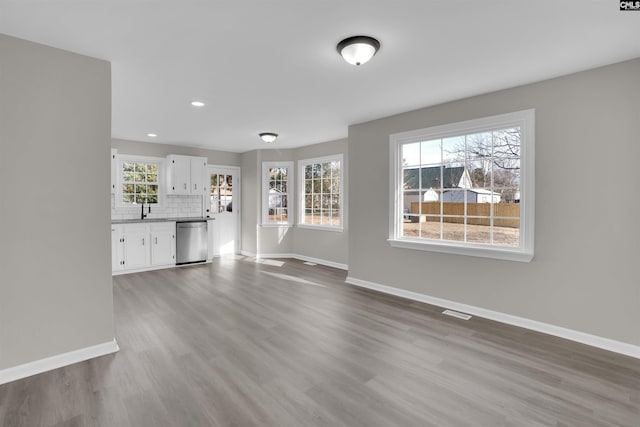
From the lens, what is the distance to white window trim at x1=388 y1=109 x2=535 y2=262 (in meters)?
3.30

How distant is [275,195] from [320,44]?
17.3ft

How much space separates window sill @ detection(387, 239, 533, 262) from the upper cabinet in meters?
4.44

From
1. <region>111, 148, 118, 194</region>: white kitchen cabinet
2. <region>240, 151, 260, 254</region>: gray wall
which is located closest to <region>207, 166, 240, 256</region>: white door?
<region>240, 151, 260, 254</region>: gray wall

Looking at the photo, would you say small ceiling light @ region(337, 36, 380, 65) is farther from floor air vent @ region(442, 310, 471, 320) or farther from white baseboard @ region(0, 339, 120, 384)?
white baseboard @ region(0, 339, 120, 384)

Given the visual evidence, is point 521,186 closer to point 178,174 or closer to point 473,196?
point 473,196

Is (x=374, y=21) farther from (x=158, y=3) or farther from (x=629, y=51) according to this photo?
(x=629, y=51)

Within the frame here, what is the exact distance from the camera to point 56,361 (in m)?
2.55

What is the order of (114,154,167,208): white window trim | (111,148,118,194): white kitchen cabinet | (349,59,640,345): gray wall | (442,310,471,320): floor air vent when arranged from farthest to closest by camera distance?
(114,154,167,208): white window trim → (111,148,118,194): white kitchen cabinet → (442,310,471,320): floor air vent → (349,59,640,345): gray wall

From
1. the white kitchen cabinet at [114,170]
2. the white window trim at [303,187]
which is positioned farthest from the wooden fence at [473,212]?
the white kitchen cabinet at [114,170]

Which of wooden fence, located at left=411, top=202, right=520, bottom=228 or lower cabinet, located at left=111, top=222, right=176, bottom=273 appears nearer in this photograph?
wooden fence, located at left=411, top=202, right=520, bottom=228

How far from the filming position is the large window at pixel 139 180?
632 cm

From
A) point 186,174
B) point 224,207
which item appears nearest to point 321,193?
point 224,207

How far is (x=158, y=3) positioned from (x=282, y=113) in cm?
252

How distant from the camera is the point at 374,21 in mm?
2199
